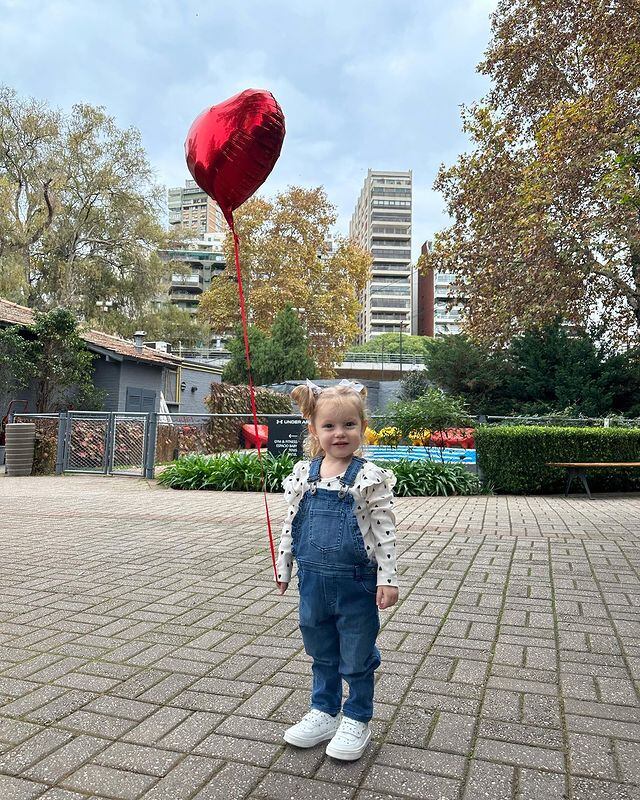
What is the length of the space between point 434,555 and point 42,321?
1468 cm

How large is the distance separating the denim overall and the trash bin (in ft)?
44.6

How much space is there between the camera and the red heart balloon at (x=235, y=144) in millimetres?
3549

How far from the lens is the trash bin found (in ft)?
47.4

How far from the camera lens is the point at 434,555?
6074 millimetres

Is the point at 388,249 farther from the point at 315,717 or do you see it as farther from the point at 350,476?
the point at 315,717

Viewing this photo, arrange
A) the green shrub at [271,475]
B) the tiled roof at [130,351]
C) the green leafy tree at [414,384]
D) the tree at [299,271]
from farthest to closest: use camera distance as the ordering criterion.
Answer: the tree at [299,271] → the green leafy tree at [414,384] → the tiled roof at [130,351] → the green shrub at [271,475]

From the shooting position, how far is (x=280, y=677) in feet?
10.4

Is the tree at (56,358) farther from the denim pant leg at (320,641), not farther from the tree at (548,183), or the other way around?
the denim pant leg at (320,641)

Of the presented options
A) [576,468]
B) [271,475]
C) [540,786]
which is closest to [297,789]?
[540,786]

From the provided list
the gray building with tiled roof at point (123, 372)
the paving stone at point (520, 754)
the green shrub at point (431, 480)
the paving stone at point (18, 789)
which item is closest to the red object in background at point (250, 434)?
the gray building with tiled roof at point (123, 372)

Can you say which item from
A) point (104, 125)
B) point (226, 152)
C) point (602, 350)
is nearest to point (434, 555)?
point (226, 152)

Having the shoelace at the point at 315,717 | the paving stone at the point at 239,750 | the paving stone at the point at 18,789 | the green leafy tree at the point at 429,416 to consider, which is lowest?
Answer: the paving stone at the point at 18,789

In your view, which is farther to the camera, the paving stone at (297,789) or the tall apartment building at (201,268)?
the tall apartment building at (201,268)

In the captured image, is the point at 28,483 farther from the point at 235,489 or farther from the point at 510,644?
the point at 510,644
